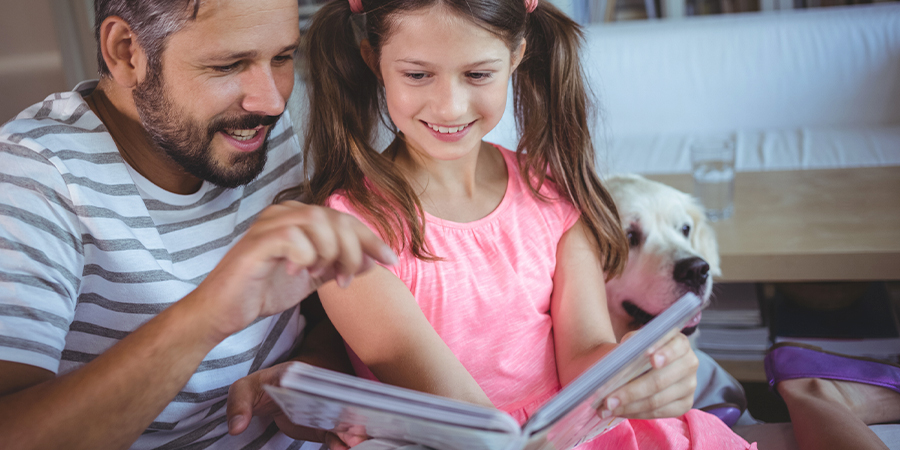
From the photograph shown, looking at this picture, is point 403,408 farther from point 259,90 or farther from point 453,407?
point 259,90

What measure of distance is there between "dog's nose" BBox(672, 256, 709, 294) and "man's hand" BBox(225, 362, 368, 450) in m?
0.75

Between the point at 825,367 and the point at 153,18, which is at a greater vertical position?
the point at 153,18

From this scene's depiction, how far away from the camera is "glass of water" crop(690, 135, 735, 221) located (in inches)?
67.9

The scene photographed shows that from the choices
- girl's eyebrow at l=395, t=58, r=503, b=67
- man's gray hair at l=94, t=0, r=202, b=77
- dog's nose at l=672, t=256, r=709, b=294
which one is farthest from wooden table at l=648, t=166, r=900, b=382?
man's gray hair at l=94, t=0, r=202, b=77

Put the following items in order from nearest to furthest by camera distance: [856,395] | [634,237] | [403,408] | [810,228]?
[403,408] < [856,395] < [634,237] < [810,228]

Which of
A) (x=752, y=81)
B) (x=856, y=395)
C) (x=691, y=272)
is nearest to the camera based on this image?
(x=856, y=395)

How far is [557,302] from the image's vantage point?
3.77 feet

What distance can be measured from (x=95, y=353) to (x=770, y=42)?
288 cm

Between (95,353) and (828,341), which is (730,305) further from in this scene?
(95,353)

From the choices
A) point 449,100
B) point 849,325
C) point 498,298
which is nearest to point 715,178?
point 849,325

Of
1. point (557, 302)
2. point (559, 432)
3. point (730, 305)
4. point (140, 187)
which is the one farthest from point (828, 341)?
point (140, 187)

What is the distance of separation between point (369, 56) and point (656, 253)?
0.72 meters

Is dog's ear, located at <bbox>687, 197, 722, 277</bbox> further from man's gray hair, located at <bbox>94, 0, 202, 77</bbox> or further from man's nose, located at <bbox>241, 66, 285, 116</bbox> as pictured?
man's gray hair, located at <bbox>94, 0, 202, 77</bbox>

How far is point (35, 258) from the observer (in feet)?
2.64
